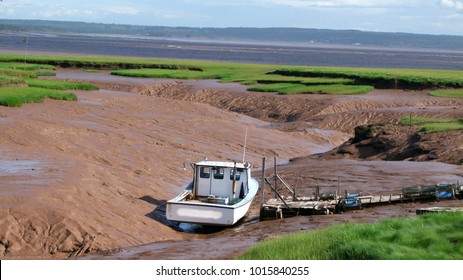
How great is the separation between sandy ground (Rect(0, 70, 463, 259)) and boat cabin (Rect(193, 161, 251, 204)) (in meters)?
0.92

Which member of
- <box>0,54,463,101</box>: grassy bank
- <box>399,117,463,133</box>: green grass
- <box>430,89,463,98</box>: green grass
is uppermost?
<box>399,117,463,133</box>: green grass

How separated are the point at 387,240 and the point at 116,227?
824 centimetres

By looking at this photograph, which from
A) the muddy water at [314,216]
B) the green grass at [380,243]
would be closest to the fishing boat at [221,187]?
the muddy water at [314,216]

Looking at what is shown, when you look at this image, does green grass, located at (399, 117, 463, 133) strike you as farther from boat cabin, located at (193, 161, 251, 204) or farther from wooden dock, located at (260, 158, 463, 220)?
boat cabin, located at (193, 161, 251, 204)

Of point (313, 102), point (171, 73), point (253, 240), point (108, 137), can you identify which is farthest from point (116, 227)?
point (171, 73)

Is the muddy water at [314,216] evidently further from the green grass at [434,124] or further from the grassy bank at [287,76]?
the grassy bank at [287,76]

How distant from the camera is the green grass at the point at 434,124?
37.5 m

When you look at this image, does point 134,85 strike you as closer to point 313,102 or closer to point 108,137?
point 313,102

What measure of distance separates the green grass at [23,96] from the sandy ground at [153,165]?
0.60m

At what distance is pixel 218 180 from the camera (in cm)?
2639

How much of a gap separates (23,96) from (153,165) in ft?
38.9

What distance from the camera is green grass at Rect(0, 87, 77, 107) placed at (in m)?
39.1

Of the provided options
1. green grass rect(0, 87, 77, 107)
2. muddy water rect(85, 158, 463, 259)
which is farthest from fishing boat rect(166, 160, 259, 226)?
green grass rect(0, 87, 77, 107)

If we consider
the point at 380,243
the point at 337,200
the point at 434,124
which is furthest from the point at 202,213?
the point at 434,124
